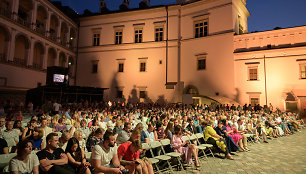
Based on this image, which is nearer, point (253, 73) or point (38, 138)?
point (38, 138)

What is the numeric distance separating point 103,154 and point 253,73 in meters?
20.1

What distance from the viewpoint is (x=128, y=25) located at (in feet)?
88.4

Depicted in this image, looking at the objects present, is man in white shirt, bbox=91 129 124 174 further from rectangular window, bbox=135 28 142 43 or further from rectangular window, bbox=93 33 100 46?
rectangular window, bbox=93 33 100 46

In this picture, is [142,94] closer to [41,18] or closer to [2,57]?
[2,57]

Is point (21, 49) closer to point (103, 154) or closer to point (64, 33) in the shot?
point (64, 33)

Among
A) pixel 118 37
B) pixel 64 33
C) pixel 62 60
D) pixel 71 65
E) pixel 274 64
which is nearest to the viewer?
pixel 274 64

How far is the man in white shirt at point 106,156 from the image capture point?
3779mm

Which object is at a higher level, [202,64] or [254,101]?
[202,64]

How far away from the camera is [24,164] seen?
3.38 metres

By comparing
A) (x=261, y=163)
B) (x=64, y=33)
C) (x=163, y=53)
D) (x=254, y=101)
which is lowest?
(x=261, y=163)

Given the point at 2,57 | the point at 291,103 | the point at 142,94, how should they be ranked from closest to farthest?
the point at 291,103 → the point at 2,57 → the point at 142,94

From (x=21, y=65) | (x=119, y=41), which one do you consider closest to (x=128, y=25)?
(x=119, y=41)

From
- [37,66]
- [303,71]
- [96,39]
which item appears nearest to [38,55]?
[37,66]

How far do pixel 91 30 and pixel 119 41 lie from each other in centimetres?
510
